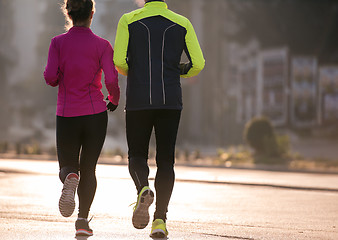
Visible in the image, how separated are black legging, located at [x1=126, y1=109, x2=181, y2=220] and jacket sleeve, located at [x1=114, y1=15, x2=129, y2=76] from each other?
38cm

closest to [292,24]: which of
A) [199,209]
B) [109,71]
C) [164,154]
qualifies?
[199,209]

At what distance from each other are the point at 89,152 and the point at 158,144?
54 centimetres

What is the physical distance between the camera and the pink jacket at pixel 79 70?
5.76m

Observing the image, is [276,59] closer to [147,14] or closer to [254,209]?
[254,209]

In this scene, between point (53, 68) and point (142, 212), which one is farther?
point (53, 68)

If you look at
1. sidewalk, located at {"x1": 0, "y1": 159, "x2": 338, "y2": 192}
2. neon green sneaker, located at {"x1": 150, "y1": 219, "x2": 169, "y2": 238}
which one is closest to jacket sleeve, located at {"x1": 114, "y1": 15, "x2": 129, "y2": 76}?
neon green sneaker, located at {"x1": 150, "y1": 219, "x2": 169, "y2": 238}

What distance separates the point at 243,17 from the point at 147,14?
3084 centimetres

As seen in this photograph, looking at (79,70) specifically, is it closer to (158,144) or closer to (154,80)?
(154,80)

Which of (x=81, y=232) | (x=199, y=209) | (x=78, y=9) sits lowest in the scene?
(x=199, y=209)

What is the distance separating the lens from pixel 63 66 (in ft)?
19.1

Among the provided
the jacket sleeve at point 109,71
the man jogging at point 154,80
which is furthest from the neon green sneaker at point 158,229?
the jacket sleeve at point 109,71

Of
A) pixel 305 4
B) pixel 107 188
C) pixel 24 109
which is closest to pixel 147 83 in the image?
pixel 107 188

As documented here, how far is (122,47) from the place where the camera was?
5.74 metres

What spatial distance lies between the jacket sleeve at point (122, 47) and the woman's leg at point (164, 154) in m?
0.46
